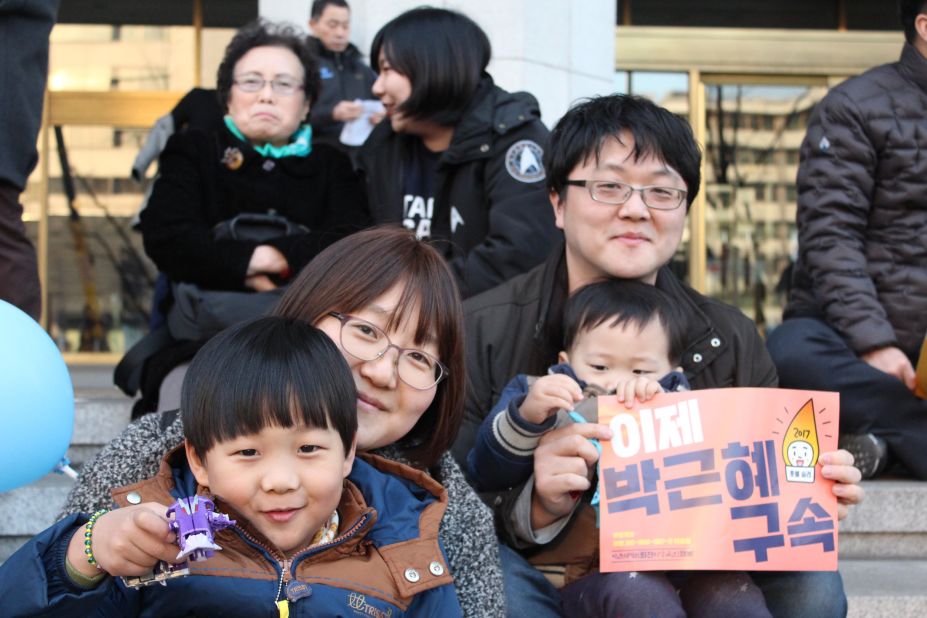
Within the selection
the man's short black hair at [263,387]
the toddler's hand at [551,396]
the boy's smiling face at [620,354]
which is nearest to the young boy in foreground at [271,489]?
the man's short black hair at [263,387]

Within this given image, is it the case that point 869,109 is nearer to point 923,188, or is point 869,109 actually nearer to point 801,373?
point 923,188

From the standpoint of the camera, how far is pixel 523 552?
312 cm

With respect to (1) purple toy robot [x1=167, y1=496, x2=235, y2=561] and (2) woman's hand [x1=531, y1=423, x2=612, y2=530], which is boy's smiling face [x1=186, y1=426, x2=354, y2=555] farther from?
(2) woman's hand [x1=531, y1=423, x2=612, y2=530]

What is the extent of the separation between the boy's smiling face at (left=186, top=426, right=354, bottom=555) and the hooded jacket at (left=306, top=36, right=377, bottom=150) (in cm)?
361

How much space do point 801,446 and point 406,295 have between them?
3.22 feet

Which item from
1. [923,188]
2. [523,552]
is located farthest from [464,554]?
[923,188]

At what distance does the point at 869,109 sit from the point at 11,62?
9.81 ft

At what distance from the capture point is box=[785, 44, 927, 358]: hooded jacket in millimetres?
4570

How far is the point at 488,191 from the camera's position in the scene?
4.28 metres

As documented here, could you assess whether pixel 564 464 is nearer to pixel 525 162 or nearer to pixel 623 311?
pixel 623 311

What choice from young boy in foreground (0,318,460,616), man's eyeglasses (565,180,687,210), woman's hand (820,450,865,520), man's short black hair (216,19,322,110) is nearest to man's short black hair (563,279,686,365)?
man's eyeglasses (565,180,687,210)

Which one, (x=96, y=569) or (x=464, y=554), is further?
(x=464, y=554)

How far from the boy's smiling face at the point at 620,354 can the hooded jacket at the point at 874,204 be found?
1638 mm

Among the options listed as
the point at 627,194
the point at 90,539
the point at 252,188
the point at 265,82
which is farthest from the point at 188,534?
the point at 265,82
